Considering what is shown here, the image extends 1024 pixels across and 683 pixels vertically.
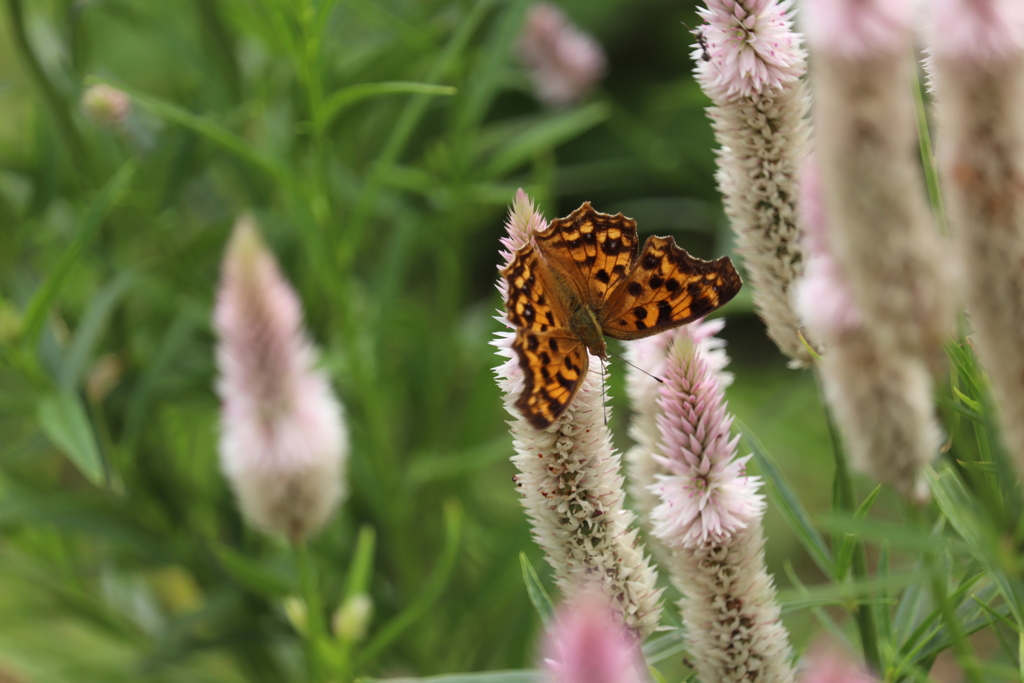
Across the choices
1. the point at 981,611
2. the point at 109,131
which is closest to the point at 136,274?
the point at 109,131

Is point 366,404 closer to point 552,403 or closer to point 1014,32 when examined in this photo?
point 552,403

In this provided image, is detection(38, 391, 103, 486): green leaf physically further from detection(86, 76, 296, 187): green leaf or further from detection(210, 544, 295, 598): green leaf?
detection(86, 76, 296, 187): green leaf

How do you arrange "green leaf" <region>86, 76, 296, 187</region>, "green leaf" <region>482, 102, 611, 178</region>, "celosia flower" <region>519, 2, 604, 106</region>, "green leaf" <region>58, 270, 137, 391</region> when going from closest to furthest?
"green leaf" <region>86, 76, 296, 187</region>, "green leaf" <region>58, 270, 137, 391</region>, "green leaf" <region>482, 102, 611, 178</region>, "celosia flower" <region>519, 2, 604, 106</region>

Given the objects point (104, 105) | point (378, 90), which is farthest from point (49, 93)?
point (378, 90)

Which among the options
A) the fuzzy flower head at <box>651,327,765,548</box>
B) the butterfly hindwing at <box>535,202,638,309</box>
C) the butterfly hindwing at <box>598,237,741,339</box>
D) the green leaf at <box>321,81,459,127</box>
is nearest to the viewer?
the fuzzy flower head at <box>651,327,765,548</box>

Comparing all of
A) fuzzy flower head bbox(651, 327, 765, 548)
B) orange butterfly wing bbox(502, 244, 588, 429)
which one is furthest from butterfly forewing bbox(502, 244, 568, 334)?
fuzzy flower head bbox(651, 327, 765, 548)

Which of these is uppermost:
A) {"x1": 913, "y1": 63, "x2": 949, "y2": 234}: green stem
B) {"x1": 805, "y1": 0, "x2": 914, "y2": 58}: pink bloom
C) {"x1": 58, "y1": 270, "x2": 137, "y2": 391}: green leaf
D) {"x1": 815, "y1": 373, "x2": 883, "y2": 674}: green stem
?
{"x1": 805, "y1": 0, "x2": 914, "y2": 58}: pink bloom
